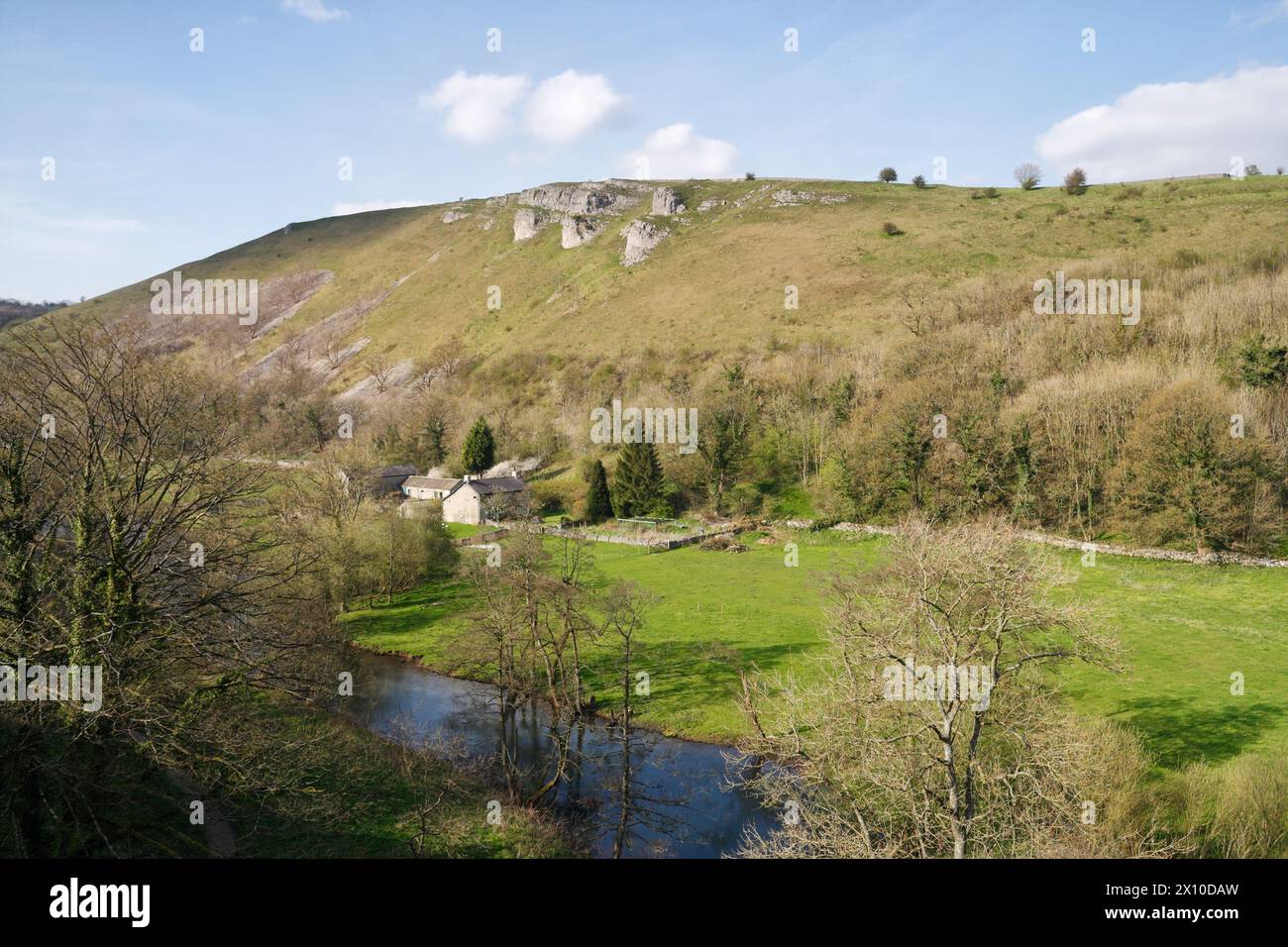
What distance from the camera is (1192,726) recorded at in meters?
24.0

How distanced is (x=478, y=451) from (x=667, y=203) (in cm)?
9819

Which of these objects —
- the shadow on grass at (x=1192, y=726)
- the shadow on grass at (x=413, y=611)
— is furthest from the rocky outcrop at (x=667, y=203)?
the shadow on grass at (x=1192, y=726)

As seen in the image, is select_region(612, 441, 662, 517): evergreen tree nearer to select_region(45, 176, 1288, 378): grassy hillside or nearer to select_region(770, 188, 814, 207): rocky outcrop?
select_region(45, 176, 1288, 378): grassy hillside

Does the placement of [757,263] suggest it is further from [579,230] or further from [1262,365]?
[1262,365]

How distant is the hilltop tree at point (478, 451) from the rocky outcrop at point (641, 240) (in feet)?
235

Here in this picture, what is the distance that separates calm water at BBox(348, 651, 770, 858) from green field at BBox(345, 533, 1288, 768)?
1.92 m

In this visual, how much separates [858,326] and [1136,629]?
63278 millimetres

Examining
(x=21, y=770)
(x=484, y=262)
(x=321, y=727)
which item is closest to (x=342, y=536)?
(x=321, y=727)

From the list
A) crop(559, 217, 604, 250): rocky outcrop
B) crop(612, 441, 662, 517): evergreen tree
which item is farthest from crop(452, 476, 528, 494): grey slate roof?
crop(559, 217, 604, 250): rocky outcrop

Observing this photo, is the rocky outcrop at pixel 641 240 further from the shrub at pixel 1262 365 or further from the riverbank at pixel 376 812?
the riverbank at pixel 376 812

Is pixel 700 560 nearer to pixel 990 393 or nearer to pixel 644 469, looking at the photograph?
pixel 644 469

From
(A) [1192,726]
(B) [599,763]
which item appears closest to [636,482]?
(B) [599,763]
